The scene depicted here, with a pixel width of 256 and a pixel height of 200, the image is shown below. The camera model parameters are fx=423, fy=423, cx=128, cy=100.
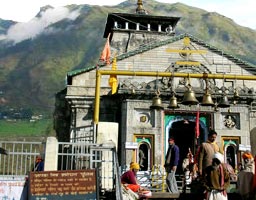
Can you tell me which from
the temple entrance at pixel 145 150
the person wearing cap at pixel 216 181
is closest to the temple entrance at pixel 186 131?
the temple entrance at pixel 145 150

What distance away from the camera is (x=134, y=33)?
35.3m

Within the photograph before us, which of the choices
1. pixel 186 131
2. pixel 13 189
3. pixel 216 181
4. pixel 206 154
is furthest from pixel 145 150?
pixel 216 181

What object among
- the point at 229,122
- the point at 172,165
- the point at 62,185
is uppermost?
the point at 229,122

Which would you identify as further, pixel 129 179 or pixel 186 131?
pixel 186 131

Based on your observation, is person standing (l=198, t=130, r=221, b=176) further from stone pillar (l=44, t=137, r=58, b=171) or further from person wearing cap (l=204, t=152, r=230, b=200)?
stone pillar (l=44, t=137, r=58, b=171)

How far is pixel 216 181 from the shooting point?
32.8 feet

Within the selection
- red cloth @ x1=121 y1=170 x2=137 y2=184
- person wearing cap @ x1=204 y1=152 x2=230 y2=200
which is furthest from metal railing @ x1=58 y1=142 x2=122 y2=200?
person wearing cap @ x1=204 y1=152 x2=230 y2=200

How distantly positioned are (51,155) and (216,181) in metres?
4.97

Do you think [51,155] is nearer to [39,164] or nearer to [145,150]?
[39,164]

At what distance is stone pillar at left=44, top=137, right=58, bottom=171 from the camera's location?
1234 cm

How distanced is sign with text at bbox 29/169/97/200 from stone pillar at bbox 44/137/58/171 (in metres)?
1.18

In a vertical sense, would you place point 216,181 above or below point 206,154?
below

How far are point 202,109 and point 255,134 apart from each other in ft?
10.5

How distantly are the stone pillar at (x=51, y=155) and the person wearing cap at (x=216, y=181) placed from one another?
4593 millimetres
